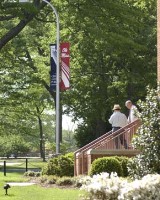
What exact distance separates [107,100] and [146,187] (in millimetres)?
27536

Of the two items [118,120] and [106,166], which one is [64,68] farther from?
[106,166]

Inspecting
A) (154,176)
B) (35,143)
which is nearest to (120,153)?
(154,176)

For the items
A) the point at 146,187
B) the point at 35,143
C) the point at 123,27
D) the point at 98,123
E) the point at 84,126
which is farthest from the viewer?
the point at 35,143

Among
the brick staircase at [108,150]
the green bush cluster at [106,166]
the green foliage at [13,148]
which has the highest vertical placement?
the green foliage at [13,148]

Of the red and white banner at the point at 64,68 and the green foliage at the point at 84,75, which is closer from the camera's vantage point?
the red and white banner at the point at 64,68

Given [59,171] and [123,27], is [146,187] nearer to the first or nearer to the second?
[59,171]

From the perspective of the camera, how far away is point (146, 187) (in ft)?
28.4

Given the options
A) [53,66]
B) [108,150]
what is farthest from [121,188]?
[53,66]

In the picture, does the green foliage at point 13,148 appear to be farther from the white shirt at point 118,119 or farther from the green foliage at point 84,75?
the white shirt at point 118,119

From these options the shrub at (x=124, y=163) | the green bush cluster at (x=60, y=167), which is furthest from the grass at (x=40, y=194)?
the green bush cluster at (x=60, y=167)

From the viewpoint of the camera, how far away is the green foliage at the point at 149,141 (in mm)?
10336

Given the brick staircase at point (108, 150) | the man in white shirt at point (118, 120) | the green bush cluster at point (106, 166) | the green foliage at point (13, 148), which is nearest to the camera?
the green bush cluster at point (106, 166)

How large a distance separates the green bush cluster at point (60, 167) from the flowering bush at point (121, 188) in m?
9.35

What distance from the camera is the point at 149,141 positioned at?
10422 millimetres
